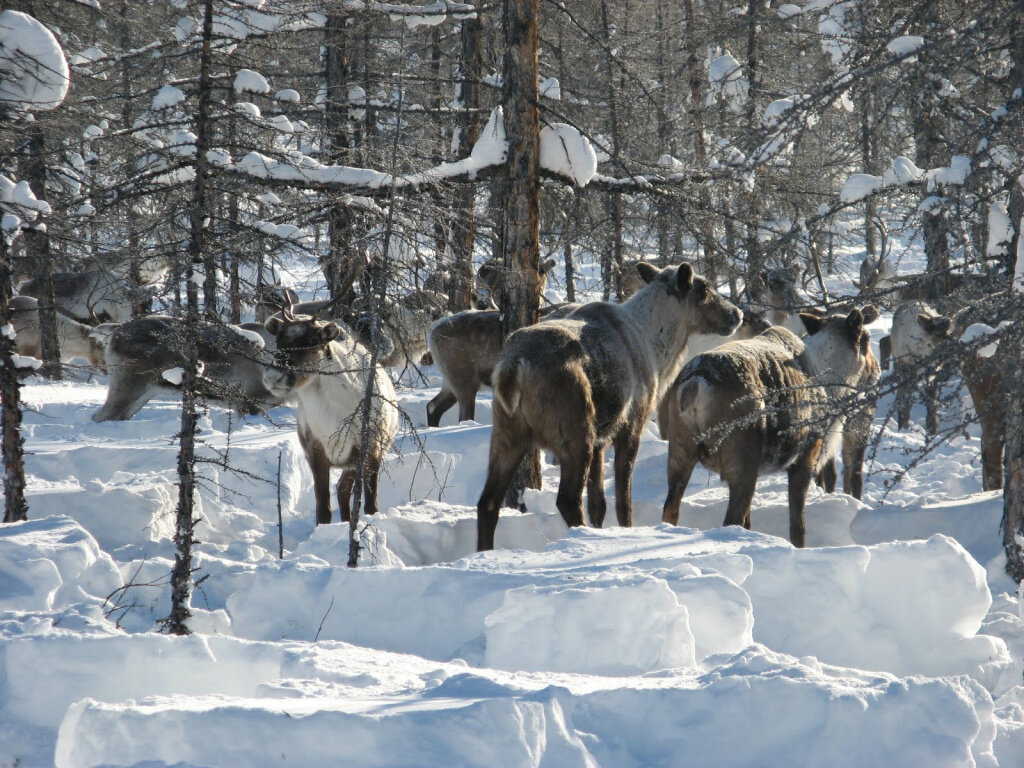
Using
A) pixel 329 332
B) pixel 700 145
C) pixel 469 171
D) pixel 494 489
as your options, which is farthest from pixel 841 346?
pixel 700 145

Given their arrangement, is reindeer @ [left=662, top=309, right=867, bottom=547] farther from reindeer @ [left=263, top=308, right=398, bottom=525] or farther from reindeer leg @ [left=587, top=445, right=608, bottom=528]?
reindeer @ [left=263, top=308, right=398, bottom=525]

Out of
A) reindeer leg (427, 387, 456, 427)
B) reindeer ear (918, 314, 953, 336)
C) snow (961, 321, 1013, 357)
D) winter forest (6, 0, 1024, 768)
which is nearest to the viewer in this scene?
winter forest (6, 0, 1024, 768)

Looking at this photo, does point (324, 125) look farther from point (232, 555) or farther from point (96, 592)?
point (96, 592)

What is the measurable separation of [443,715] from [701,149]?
14911 millimetres

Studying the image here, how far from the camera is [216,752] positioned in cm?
301

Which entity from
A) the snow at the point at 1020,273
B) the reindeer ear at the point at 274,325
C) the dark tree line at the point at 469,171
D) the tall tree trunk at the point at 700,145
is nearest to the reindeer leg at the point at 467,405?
the dark tree line at the point at 469,171

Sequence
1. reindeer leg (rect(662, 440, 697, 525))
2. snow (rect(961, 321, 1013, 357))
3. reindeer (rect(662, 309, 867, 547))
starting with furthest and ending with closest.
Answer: reindeer leg (rect(662, 440, 697, 525))
reindeer (rect(662, 309, 867, 547))
snow (rect(961, 321, 1013, 357))

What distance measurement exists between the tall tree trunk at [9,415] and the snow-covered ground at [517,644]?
1.73 feet

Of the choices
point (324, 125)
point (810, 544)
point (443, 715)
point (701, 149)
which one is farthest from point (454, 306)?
point (443, 715)

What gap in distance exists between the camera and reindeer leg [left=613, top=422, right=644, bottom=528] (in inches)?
318

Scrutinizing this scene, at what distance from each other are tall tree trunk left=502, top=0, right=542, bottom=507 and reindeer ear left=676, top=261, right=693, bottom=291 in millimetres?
1373

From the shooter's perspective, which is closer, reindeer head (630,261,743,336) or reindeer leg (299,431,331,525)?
reindeer leg (299,431,331,525)

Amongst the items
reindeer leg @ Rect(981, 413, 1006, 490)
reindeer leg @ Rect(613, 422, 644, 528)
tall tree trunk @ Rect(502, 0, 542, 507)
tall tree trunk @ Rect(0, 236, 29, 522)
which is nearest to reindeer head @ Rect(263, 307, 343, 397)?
tall tree trunk @ Rect(502, 0, 542, 507)

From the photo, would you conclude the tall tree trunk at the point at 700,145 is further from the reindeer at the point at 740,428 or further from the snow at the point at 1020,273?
the snow at the point at 1020,273
